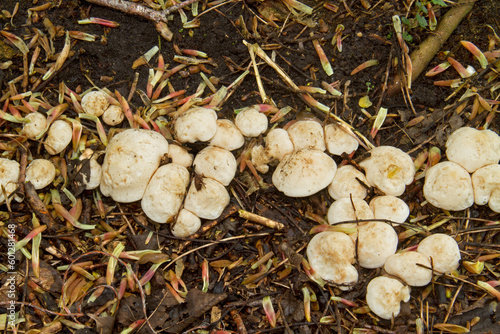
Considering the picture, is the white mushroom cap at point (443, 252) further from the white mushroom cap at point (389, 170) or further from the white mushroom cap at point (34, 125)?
the white mushroom cap at point (34, 125)

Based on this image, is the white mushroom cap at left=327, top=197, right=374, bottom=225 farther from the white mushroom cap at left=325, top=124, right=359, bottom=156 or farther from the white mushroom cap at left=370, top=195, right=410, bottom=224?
the white mushroom cap at left=325, top=124, right=359, bottom=156

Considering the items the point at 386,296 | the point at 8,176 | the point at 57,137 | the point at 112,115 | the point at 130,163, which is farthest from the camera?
the point at 112,115

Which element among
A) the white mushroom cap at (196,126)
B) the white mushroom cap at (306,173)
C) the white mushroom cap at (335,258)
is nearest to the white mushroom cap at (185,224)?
the white mushroom cap at (196,126)

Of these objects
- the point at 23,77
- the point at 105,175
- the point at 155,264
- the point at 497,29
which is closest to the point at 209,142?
the point at 105,175

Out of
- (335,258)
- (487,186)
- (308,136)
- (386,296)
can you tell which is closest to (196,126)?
(308,136)

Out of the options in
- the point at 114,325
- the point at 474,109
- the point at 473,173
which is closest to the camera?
the point at 114,325

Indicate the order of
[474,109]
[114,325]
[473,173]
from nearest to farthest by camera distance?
1. [114,325]
2. [473,173]
3. [474,109]

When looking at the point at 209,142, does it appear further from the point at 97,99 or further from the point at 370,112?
the point at 370,112

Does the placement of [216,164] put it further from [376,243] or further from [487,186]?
[487,186]
